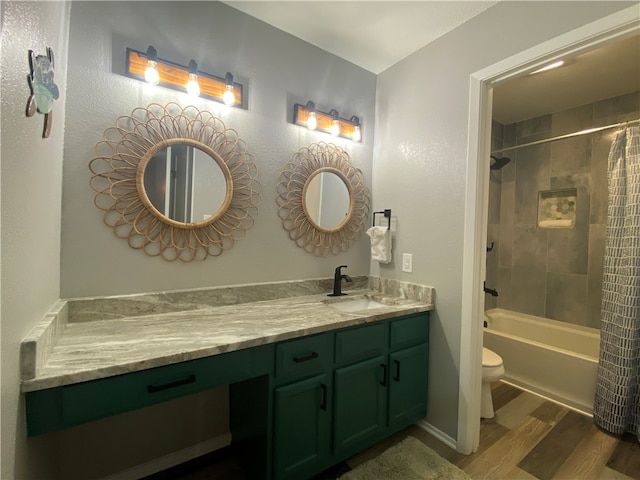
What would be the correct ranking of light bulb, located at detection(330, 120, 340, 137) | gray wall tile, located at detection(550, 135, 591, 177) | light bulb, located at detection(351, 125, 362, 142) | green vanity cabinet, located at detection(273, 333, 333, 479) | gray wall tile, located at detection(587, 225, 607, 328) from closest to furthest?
green vanity cabinet, located at detection(273, 333, 333, 479), light bulb, located at detection(330, 120, 340, 137), light bulb, located at detection(351, 125, 362, 142), gray wall tile, located at detection(587, 225, 607, 328), gray wall tile, located at detection(550, 135, 591, 177)

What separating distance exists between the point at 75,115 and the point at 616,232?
3.23 meters

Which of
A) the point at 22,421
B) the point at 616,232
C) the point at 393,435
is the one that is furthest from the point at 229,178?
the point at 616,232

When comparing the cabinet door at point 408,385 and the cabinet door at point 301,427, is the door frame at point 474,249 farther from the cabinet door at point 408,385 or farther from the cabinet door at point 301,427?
the cabinet door at point 301,427

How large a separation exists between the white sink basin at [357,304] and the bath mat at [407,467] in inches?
32.5

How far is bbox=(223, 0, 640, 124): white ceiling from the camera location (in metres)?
1.64

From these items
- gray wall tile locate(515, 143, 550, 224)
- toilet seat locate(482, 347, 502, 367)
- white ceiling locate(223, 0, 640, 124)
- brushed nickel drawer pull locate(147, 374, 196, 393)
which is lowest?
toilet seat locate(482, 347, 502, 367)

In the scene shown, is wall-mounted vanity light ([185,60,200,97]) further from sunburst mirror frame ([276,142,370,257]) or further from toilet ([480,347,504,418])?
toilet ([480,347,504,418])

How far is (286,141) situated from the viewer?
1.88 m

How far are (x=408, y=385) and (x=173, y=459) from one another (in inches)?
54.6

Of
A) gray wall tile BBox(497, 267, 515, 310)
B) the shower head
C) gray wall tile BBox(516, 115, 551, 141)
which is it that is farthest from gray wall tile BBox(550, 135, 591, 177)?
gray wall tile BBox(497, 267, 515, 310)

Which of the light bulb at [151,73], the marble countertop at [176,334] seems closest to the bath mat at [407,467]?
the marble countertop at [176,334]

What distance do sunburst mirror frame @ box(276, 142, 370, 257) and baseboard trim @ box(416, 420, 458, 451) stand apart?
128 cm

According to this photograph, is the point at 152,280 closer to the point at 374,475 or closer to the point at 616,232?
the point at 374,475

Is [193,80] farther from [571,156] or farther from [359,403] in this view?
[571,156]
